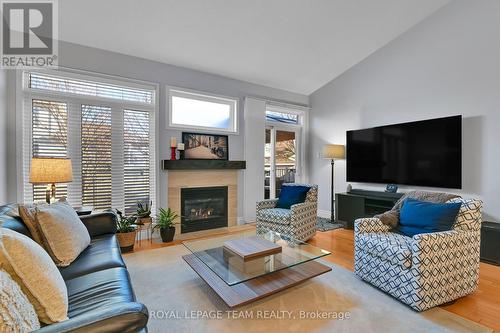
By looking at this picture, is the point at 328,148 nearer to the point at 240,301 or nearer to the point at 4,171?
the point at 240,301

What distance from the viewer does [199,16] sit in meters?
3.11

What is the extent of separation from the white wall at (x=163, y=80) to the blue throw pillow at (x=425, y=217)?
9.23ft

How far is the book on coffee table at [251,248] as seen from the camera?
2.19 m

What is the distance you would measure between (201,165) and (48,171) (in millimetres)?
2074

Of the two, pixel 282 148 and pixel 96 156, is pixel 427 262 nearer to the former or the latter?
pixel 282 148

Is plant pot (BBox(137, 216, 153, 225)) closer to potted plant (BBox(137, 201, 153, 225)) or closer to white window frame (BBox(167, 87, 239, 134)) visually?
potted plant (BBox(137, 201, 153, 225))

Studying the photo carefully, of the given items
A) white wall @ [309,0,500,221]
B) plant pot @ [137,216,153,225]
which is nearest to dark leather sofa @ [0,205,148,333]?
plant pot @ [137,216,153,225]

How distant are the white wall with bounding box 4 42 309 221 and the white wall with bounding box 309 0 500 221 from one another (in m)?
1.76

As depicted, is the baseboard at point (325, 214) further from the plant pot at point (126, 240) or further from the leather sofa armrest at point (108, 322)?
the leather sofa armrest at point (108, 322)

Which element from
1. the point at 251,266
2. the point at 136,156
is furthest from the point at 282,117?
the point at 251,266

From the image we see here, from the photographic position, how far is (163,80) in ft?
12.9

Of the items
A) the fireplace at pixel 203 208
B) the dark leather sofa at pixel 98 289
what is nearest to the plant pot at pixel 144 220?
the fireplace at pixel 203 208

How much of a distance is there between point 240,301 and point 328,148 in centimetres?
356

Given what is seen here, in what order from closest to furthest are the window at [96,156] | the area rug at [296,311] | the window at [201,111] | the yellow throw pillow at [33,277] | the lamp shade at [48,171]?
1. the yellow throw pillow at [33,277]
2. the area rug at [296,311]
3. the lamp shade at [48,171]
4. the window at [96,156]
5. the window at [201,111]
